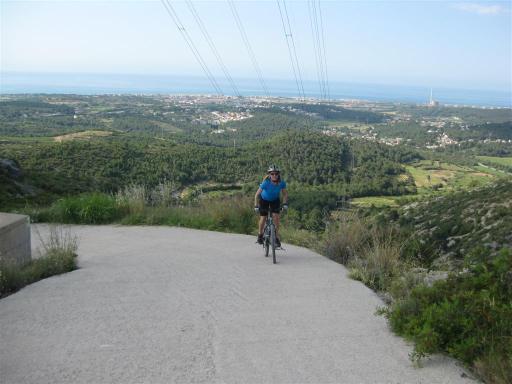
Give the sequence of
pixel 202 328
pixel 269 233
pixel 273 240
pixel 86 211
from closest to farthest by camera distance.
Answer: pixel 202 328, pixel 273 240, pixel 269 233, pixel 86 211

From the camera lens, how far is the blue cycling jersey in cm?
865

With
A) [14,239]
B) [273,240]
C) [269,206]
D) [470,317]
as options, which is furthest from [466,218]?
[14,239]

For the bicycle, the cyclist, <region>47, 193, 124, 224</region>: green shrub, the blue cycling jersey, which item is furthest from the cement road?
<region>47, 193, 124, 224</region>: green shrub

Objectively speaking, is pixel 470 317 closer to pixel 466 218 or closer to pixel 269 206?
pixel 269 206

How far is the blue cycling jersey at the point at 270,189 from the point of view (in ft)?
28.4

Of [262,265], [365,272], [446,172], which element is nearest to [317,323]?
[365,272]

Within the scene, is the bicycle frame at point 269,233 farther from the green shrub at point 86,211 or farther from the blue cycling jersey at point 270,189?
the green shrub at point 86,211

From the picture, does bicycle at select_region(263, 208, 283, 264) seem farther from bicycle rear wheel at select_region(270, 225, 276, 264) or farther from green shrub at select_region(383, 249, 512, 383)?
green shrub at select_region(383, 249, 512, 383)

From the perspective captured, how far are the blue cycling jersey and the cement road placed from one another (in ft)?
4.21

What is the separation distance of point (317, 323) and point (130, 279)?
2.91 metres

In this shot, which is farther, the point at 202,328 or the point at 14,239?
the point at 14,239

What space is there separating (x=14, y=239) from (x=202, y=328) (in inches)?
144

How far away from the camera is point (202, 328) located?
16.2 feet

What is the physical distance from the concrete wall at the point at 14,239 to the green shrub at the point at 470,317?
16.6 ft
